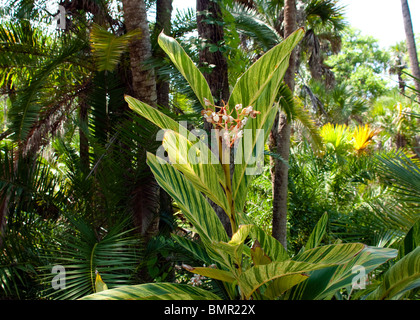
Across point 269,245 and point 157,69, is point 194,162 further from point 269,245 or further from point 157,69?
point 157,69

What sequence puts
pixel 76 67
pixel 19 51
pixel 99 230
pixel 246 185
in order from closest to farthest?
pixel 246 185 < pixel 99 230 < pixel 19 51 < pixel 76 67

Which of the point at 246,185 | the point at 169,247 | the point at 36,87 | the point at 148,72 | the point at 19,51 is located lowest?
the point at 169,247

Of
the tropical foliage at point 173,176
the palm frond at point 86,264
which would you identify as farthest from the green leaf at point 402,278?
the palm frond at point 86,264

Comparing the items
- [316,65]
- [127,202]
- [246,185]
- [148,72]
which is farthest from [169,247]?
[316,65]

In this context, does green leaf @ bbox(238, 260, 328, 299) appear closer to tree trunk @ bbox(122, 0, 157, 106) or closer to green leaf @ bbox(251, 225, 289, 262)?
green leaf @ bbox(251, 225, 289, 262)

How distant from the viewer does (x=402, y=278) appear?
106 centimetres

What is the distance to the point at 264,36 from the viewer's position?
19.9ft

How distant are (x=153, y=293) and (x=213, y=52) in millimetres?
2749

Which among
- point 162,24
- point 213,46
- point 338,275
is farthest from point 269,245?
point 162,24

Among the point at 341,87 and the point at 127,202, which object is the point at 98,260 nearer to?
the point at 127,202

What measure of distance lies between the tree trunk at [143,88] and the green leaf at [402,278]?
107 inches
